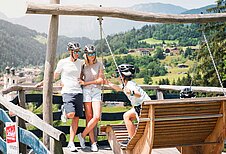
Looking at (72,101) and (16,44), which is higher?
(72,101)

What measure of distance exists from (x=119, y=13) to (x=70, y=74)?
0.96m

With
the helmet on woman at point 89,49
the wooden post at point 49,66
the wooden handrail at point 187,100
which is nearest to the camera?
the wooden handrail at point 187,100

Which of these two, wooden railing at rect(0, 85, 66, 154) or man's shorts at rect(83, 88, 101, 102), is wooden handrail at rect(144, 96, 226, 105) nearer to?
wooden railing at rect(0, 85, 66, 154)

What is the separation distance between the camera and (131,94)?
383 cm

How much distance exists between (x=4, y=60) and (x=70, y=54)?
3023 centimetres

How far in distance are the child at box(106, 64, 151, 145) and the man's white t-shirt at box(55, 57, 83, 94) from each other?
861mm

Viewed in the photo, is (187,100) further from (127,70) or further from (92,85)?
(92,85)

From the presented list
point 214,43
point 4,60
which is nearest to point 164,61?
point 214,43

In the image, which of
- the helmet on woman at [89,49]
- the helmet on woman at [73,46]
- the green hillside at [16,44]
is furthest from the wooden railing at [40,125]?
the green hillside at [16,44]

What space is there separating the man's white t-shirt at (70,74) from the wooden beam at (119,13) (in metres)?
0.82

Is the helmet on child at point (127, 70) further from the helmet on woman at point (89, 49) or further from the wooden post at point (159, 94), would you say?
the wooden post at point (159, 94)

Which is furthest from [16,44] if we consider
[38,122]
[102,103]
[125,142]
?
[38,122]

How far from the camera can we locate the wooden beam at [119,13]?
404cm

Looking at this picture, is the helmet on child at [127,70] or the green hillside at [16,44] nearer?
the helmet on child at [127,70]
